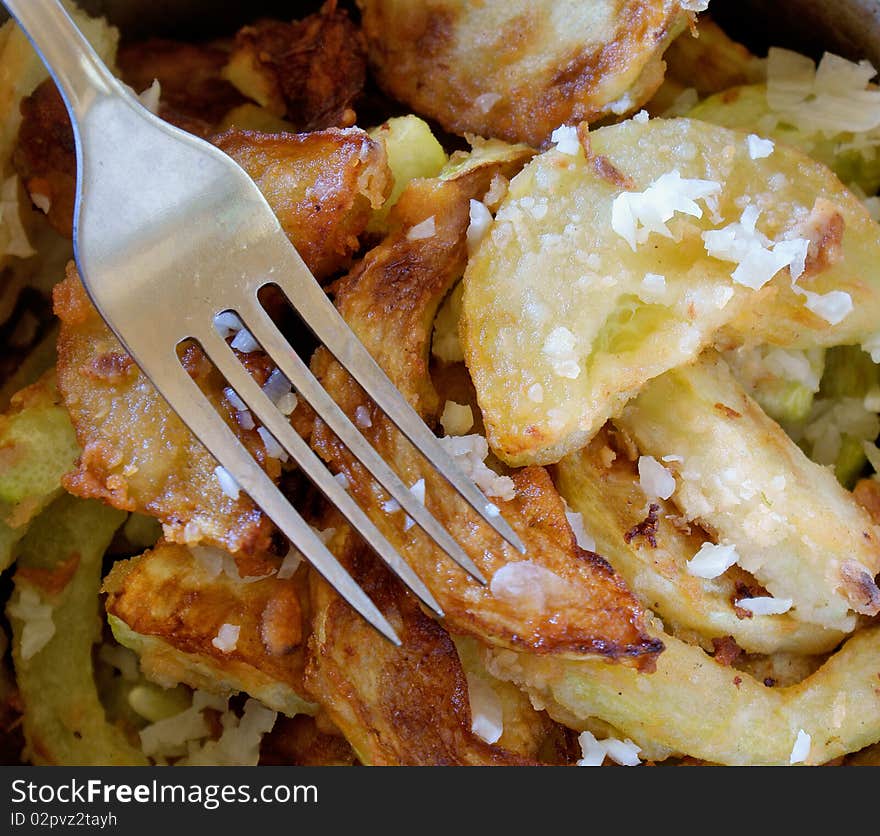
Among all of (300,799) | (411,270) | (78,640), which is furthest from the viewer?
(78,640)

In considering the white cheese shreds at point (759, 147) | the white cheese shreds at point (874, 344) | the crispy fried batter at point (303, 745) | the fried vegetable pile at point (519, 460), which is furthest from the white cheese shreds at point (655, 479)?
the crispy fried batter at point (303, 745)

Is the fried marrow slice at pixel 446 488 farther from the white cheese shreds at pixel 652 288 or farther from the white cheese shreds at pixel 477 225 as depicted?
the white cheese shreds at pixel 652 288

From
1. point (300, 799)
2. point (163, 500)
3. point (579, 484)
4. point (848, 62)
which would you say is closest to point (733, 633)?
point (579, 484)

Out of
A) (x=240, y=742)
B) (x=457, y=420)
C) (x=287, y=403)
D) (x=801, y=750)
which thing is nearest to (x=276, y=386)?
(x=287, y=403)

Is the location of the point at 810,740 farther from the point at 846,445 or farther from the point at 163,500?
the point at 163,500

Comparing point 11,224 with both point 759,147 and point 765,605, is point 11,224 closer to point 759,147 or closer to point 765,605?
point 759,147
